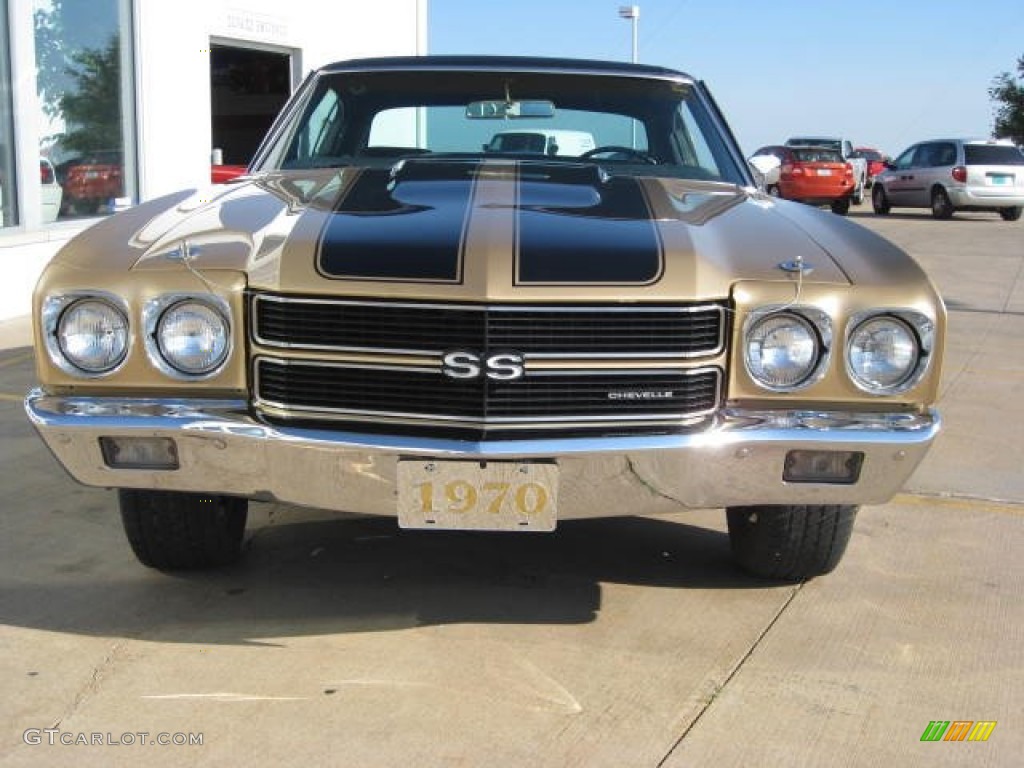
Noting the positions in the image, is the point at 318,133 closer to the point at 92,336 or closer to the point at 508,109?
the point at 508,109

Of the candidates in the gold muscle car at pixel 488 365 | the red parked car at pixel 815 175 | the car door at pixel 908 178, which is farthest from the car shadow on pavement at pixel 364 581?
the red parked car at pixel 815 175

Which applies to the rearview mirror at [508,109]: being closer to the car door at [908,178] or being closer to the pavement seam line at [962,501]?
the pavement seam line at [962,501]

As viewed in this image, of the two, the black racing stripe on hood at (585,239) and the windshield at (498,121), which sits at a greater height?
the windshield at (498,121)

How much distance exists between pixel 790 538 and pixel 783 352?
77 centimetres

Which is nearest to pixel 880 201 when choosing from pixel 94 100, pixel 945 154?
pixel 945 154

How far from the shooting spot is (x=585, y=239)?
2998 mm

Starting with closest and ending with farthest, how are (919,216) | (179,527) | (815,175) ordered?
(179,527) < (919,216) < (815,175)

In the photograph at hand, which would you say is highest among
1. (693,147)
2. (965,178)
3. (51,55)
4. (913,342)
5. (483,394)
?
(51,55)

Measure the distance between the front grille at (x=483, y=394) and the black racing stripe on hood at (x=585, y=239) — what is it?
0.81ft

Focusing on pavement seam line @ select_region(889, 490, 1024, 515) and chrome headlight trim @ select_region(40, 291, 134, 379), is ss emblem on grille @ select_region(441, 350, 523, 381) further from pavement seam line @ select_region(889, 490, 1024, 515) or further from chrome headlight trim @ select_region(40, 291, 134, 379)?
pavement seam line @ select_region(889, 490, 1024, 515)

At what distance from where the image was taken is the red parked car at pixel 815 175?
949 inches

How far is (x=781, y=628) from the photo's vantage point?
338 centimetres

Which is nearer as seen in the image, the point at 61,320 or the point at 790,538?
the point at 61,320

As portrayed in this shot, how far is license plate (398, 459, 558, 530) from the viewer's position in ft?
9.32
